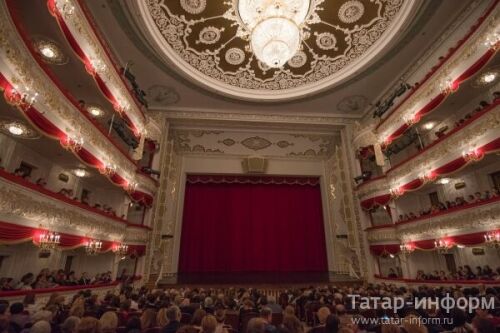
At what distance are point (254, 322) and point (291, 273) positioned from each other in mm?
11413

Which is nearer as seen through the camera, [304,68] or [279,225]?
[304,68]

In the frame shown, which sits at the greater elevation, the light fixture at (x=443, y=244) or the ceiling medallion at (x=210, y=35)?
the ceiling medallion at (x=210, y=35)

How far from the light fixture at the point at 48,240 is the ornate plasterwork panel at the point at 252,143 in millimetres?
8180

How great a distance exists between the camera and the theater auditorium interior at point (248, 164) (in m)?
4.77

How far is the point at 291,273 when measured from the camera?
12.9 metres

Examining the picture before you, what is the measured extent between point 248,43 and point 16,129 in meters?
8.10

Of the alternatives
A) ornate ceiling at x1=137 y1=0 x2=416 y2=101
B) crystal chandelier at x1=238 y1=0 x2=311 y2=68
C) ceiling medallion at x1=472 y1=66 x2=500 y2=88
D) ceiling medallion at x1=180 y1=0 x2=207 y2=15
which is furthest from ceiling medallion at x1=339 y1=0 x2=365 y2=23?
ceiling medallion at x1=180 y1=0 x2=207 y2=15

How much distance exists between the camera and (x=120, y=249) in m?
8.68

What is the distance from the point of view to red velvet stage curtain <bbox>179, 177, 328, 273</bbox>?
13.4 meters

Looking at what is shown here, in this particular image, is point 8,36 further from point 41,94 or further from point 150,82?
point 150,82

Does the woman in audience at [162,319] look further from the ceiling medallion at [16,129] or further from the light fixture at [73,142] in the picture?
the ceiling medallion at [16,129]

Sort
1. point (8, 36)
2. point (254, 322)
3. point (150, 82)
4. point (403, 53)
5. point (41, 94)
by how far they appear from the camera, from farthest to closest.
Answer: point (150, 82) < point (403, 53) < point (41, 94) < point (8, 36) < point (254, 322)

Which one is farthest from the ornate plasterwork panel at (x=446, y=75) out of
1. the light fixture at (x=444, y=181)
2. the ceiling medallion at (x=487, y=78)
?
the light fixture at (x=444, y=181)

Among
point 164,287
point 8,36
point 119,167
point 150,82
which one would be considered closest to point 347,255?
point 164,287
